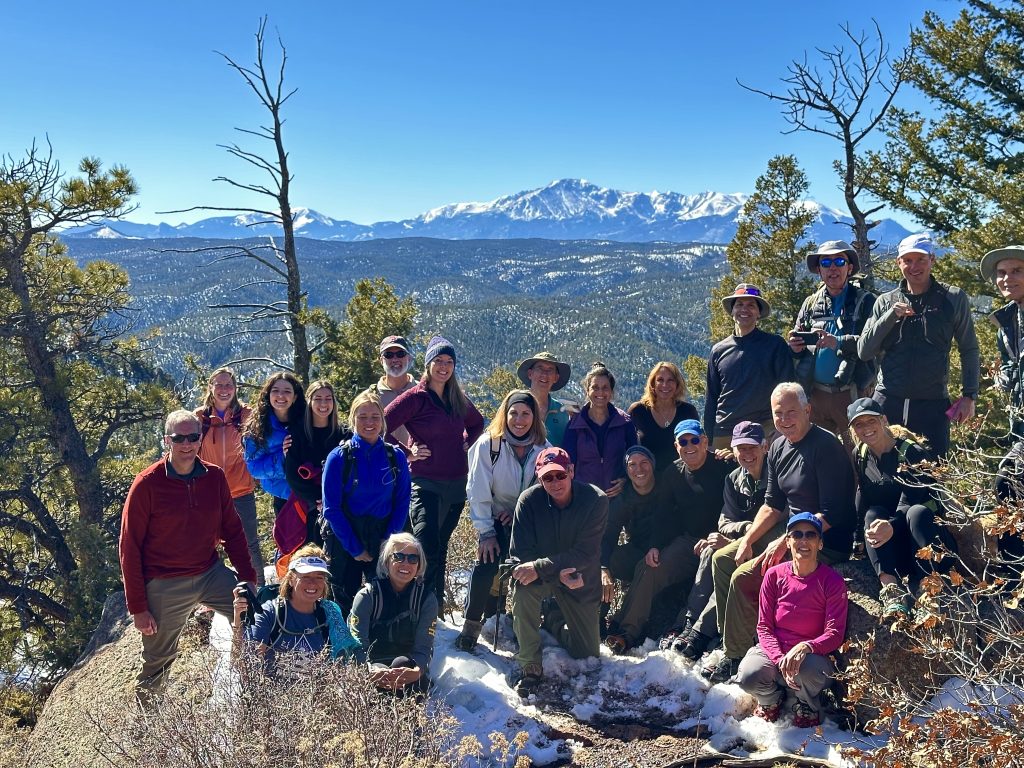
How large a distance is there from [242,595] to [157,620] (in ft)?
3.25

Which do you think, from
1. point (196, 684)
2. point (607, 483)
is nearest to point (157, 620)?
point (196, 684)

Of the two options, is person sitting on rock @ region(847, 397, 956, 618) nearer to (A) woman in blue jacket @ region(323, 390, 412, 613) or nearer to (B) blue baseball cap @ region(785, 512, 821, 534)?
(B) blue baseball cap @ region(785, 512, 821, 534)

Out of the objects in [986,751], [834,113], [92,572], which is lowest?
[92,572]

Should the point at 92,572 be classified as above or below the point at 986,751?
below

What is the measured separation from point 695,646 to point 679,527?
3.40 ft

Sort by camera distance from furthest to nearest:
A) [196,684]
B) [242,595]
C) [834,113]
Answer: [834,113], [242,595], [196,684]

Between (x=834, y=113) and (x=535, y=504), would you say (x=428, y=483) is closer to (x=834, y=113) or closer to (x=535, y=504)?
(x=535, y=504)

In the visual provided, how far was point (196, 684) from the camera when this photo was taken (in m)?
3.45

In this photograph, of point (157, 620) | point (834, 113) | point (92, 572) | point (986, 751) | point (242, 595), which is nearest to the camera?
point (986, 751)

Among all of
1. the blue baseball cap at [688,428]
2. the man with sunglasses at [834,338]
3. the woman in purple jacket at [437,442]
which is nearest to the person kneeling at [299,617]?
the woman in purple jacket at [437,442]

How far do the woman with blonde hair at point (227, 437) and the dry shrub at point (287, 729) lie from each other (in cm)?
344

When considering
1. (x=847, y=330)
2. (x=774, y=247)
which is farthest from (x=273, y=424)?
(x=774, y=247)

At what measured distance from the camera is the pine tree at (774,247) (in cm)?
1603

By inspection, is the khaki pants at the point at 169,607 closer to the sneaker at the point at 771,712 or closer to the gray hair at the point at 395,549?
the gray hair at the point at 395,549
